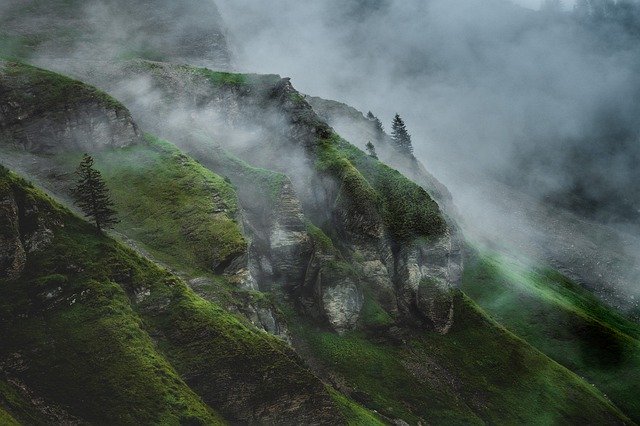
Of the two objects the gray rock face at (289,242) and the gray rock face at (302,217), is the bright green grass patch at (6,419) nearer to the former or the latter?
the gray rock face at (302,217)

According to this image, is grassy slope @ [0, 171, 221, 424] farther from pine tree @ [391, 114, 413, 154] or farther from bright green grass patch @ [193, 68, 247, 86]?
pine tree @ [391, 114, 413, 154]

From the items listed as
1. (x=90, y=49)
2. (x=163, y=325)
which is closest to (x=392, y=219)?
(x=163, y=325)

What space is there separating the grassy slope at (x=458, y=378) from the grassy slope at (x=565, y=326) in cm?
855

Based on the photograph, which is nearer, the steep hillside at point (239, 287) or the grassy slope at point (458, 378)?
the steep hillside at point (239, 287)

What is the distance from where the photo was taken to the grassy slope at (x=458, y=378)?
7612 centimetres

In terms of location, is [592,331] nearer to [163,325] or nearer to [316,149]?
[316,149]

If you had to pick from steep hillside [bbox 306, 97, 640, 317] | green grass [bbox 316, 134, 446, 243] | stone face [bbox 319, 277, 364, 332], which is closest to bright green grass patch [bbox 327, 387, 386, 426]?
stone face [bbox 319, 277, 364, 332]

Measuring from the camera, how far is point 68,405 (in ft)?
144

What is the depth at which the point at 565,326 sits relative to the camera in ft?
352

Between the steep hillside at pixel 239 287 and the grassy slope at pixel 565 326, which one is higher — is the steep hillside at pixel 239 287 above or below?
below

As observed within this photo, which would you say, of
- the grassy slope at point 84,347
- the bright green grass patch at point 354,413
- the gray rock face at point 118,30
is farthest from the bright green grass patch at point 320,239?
the gray rock face at point 118,30

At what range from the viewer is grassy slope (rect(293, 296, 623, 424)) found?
2997 inches

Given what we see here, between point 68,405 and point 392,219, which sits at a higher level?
point 392,219

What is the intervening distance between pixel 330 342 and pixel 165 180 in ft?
135
